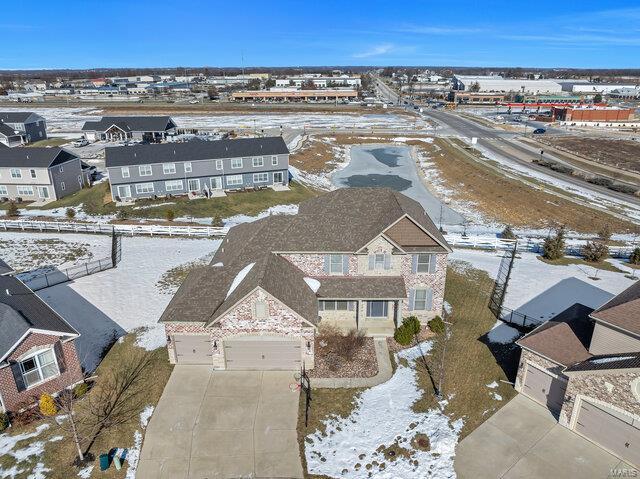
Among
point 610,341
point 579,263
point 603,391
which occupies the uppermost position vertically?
point 610,341

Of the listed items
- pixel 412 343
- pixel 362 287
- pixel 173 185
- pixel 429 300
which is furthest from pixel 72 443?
pixel 173 185

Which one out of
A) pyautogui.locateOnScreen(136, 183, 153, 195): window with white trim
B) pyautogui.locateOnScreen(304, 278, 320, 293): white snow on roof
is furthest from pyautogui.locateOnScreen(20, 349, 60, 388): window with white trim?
pyautogui.locateOnScreen(136, 183, 153, 195): window with white trim

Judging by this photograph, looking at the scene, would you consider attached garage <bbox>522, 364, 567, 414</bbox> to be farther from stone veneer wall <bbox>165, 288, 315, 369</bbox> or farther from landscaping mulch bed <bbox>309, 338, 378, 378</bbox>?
stone veneer wall <bbox>165, 288, 315, 369</bbox>

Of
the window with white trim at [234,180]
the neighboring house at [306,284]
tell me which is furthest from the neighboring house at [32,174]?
the neighboring house at [306,284]

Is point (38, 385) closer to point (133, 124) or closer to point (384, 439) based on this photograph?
point (384, 439)

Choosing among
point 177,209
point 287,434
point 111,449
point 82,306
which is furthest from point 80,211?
point 287,434
